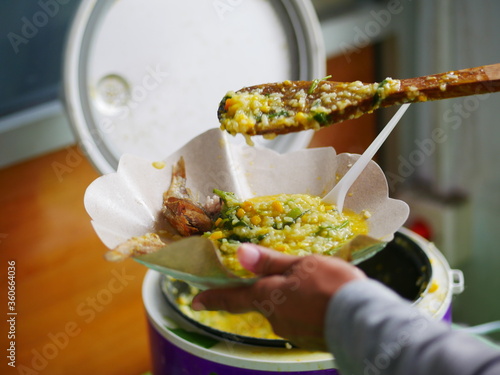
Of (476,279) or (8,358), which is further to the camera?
(476,279)

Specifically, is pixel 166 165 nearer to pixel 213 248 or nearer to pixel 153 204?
pixel 153 204

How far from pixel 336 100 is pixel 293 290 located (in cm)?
42

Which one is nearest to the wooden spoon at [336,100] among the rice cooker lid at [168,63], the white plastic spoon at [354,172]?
the white plastic spoon at [354,172]

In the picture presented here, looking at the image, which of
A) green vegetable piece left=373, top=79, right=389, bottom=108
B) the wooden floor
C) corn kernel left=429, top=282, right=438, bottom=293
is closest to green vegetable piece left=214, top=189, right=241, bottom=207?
green vegetable piece left=373, top=79, right=389, bottom=108

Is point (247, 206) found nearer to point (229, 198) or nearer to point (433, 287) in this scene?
point (229, 198)

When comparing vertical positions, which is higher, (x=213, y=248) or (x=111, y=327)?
(x=213, y=248)

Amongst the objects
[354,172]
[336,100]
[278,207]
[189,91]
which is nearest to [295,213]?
[278,207]

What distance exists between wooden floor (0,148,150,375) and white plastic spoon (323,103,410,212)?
1028mm

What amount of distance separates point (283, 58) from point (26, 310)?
1.24 metres

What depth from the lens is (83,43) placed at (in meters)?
1.49

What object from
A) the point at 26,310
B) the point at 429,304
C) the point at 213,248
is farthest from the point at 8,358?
the point at 429,304

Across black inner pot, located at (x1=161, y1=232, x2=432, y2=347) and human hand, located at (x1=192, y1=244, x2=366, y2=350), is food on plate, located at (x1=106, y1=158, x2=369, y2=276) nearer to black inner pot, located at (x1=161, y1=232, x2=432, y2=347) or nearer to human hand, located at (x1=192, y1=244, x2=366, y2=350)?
human hand, located at (x1=192, y1=244, x2=366, y2=350)

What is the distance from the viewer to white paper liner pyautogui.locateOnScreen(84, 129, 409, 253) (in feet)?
4.04

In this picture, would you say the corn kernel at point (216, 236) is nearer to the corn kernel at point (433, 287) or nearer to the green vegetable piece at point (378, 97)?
the green vegetable piece at point (378, 97)
